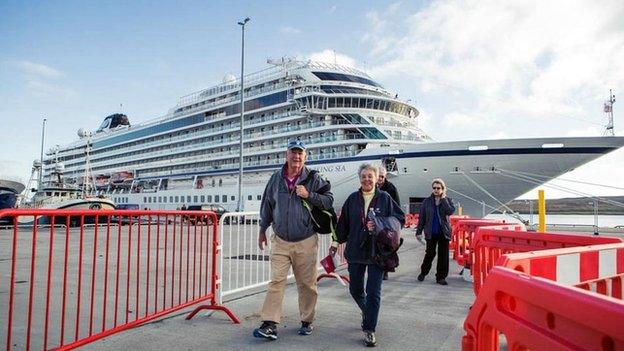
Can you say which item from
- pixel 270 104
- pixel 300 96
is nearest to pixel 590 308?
pixel 300 96

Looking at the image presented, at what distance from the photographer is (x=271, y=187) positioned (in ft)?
12.6

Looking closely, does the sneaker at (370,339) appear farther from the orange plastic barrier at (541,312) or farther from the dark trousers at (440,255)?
the dark trousers at (440,255)

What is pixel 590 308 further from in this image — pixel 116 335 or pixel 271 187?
pixel 116 335

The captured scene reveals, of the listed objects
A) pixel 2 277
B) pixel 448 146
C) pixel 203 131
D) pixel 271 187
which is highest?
pixel 203 131

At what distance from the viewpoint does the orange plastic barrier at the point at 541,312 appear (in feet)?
3.92

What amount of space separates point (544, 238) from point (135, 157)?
48328 mm

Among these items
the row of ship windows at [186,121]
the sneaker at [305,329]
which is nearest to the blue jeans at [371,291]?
the sneaker at [305,329]

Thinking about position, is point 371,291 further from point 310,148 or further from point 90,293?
point 310,148

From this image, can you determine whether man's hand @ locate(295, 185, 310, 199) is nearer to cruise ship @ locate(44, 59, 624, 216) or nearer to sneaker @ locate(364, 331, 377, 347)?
sneaker @ locate(364, 331, 377, 347)

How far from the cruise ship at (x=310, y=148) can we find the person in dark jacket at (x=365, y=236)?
15.4 meters

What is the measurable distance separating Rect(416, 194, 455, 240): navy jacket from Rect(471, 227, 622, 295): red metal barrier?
1.41m

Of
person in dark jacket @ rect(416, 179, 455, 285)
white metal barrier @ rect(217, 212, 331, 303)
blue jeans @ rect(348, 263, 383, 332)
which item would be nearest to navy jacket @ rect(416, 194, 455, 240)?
person in dark jacket @ rect(416, 179, 455, 285)

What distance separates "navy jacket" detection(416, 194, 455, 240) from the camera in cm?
604

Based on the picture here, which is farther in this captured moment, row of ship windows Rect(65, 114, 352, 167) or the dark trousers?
row of ship windows Rect(65, 114, 352, 167)
